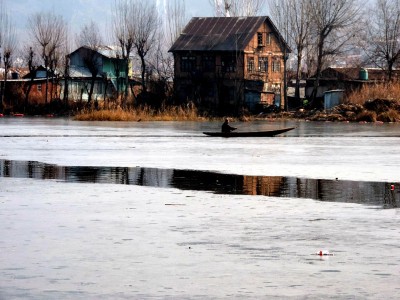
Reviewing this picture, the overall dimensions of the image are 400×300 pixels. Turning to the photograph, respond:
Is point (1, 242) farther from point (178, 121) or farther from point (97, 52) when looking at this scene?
point (97, 52)

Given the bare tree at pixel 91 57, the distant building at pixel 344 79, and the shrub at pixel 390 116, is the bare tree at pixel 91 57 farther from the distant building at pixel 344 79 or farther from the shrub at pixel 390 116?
the shrub at pixel 390 116

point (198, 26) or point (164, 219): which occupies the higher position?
point (198, 26)

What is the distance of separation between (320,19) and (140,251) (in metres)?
77.7

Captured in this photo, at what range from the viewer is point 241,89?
87250 mm

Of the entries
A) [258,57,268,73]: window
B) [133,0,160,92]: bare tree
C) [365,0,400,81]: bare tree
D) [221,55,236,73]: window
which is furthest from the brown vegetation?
[133,0,160,92]: bare tree

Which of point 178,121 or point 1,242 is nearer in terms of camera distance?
point 1,242

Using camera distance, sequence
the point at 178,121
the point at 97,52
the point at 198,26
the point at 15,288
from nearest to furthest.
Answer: the point at 15,288 → the point at 178,121 → the point at 198,26 → the point at 97,52

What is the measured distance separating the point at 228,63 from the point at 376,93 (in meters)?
16.6

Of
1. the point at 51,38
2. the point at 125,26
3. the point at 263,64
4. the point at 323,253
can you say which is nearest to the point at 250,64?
the point at 263,64

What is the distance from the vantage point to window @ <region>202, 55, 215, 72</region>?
9031 centimetres

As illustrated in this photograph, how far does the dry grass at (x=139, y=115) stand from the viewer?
7131 cm

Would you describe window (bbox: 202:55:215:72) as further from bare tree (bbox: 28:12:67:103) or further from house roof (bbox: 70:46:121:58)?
house roof (bbox: 70:46:121:58)


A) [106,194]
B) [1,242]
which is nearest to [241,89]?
[106,194]

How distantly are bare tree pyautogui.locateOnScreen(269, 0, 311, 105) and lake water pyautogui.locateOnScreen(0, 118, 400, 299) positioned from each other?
192ft
